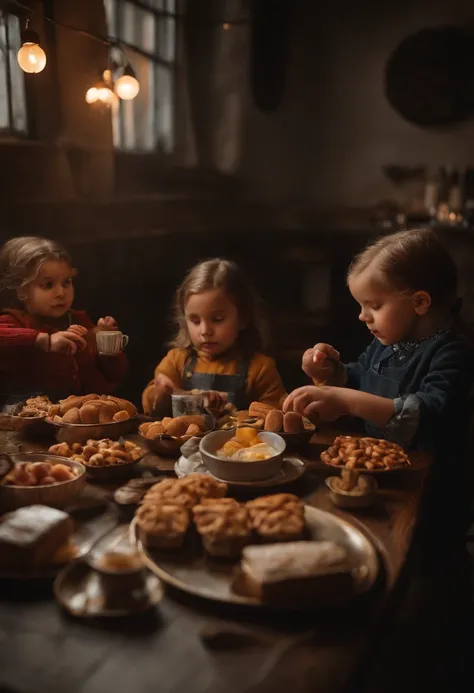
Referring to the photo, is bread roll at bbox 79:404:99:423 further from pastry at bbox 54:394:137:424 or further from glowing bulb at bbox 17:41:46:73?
glowing bulb at bbox 17:41:46:73

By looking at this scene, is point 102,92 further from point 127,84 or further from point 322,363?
point 322,363

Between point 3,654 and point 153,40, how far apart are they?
2.34 m

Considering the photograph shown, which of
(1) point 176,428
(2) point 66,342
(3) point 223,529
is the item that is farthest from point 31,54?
(3) point 223,529

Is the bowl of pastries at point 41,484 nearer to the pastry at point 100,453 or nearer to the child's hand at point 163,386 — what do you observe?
the pastry at point 100,453

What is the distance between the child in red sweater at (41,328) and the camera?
81.8 inches

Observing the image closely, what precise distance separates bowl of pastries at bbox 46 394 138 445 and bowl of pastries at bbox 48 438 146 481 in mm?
100

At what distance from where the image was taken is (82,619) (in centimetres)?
103

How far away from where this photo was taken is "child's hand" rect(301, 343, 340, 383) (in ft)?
6.99

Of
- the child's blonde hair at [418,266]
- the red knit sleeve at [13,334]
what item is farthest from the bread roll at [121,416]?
the child's blonde hair at [418,266]

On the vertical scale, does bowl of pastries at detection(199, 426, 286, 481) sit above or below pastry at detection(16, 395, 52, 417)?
above

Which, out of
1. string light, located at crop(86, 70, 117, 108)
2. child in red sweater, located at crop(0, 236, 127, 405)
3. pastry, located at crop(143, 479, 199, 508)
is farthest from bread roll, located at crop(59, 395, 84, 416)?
string light, located at crop(86, 70, 117, 108)

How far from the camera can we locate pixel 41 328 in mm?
2148

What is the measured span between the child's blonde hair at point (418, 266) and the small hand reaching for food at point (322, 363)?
0.30 metres

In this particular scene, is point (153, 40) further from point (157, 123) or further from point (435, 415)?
point (435, 415)
